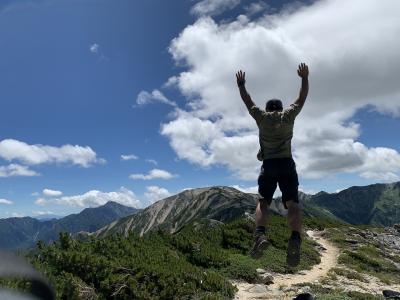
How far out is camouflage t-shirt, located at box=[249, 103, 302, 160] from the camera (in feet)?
32.6

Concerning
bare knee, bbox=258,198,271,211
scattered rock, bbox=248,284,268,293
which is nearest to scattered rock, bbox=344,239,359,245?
scattered rock, bbox=248,284,268,293

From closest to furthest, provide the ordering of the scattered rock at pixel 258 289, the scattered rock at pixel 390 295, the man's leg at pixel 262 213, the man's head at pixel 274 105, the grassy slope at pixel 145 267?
1. the man's leg at pixel 262 213
2. the man's head at pixel 274 105
3. the grassy slope at pixel 145 267
4. the scattered rock at pixel 258 289
5. the scattered rock at pixel 390 295

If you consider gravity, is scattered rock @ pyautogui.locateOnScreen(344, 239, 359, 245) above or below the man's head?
below

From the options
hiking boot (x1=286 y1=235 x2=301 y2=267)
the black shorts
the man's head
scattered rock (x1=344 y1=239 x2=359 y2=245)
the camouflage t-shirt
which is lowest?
hiking boot (x1=286 y1=235 x2=301 y2=267)

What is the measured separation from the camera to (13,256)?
6.85ft

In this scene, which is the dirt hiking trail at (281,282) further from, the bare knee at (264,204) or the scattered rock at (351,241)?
the scattered rock at (351,241)

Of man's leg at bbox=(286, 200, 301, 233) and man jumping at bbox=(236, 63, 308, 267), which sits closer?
man jumping at bbox=(236, 63, 308, 267)

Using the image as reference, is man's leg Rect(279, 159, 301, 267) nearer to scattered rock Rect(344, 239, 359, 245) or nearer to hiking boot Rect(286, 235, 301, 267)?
hiking boot Rect(286, 235, 301, 267)

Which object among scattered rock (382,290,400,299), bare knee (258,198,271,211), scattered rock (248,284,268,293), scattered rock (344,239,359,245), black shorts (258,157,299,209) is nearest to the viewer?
black shorts (258,157,299,209)

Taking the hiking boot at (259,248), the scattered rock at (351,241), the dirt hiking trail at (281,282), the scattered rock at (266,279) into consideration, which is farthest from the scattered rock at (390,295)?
the scattered rock at (351,241)

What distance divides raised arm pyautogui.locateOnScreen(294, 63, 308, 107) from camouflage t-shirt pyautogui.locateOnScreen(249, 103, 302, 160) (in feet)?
0.47

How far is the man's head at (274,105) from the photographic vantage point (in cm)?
1052

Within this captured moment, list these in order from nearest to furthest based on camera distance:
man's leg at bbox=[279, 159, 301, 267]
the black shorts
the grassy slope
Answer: man's leg at bbox=[279, 159, 301, 267] → the black shorts → the grassy slope

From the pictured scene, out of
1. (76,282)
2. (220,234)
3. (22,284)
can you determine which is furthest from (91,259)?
(220,234)
